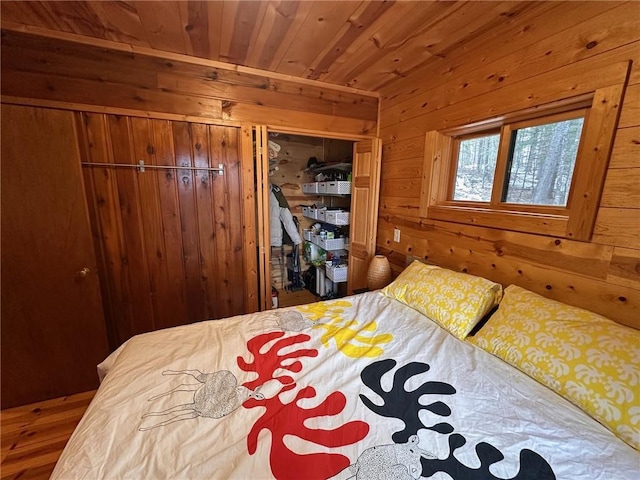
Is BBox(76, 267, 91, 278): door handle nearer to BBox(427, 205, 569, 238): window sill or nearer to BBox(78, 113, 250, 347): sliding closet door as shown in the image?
BBox(78, 113, 250, 347): sliding closet door

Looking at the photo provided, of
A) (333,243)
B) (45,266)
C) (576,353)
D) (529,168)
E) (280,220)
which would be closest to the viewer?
(576,353)

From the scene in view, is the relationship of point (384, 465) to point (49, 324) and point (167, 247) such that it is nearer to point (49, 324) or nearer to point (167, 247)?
point (167, 247)

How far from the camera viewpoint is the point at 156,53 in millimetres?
1867

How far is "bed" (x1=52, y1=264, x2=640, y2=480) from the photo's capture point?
2.52ft

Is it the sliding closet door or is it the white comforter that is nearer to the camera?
the white comforter

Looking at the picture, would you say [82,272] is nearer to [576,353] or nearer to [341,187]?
[341,187]

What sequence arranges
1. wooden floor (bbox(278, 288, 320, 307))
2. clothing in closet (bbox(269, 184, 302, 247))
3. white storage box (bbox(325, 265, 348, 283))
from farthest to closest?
wooden floor (bbox(278, 288, 320, 307)) < clothing in closet (bbox(269, 184, 302, 247)) < white storage box (bbox(325, 265, 348, 283))

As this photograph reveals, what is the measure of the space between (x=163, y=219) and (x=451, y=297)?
84.0 inches

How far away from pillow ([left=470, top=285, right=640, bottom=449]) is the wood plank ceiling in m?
1.53

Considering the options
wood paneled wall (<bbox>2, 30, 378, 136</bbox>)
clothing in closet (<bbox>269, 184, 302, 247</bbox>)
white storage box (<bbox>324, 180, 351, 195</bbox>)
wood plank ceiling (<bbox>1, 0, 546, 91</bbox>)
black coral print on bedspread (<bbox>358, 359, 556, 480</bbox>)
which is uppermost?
wood plank ceiling (<bbox>1, 0, 546, 91</bbox>)

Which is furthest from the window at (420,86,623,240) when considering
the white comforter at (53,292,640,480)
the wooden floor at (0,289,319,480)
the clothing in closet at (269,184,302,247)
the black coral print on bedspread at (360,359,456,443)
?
the wooden floor at (0,289,319,480)

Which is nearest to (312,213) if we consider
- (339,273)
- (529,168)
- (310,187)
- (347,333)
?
(310,187)

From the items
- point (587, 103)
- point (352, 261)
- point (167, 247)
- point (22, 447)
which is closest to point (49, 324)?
point (22, 447)

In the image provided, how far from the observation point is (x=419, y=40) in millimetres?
1678
